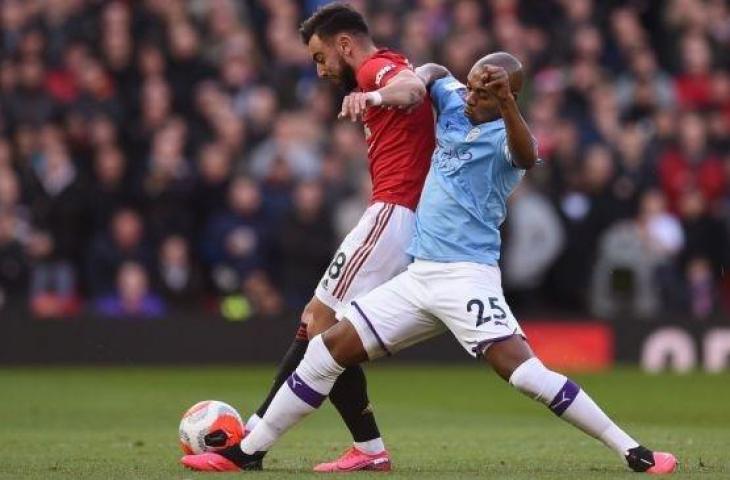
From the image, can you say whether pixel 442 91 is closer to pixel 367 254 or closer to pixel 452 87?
pixel 452 87

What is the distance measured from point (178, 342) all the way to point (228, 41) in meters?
3.67

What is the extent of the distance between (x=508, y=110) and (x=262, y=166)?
11.2 meters

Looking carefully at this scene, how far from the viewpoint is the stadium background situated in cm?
1881

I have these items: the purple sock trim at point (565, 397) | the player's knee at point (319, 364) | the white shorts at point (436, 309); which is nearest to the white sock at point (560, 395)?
the purple sock trim at point (565, 397)

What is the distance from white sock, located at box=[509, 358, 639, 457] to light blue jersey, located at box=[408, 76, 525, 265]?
649 millimetres

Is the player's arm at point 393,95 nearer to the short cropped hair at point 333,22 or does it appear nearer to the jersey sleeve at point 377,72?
the jersey sleeve at point 377,72

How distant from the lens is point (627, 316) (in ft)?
64.7

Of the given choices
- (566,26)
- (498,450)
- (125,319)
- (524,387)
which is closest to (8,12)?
(125,319)

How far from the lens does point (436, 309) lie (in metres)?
8.95

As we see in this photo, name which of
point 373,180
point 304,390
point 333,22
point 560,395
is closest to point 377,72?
point 333,22

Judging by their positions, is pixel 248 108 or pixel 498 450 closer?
pixel 498 450

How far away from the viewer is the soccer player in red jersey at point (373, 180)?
9.44m

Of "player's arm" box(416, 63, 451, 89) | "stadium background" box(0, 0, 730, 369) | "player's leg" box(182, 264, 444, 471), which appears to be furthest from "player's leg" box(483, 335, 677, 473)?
"stadium background" box(0, 0, 730, 369)

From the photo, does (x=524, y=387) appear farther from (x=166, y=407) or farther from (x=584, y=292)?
(x=584, y=292)
